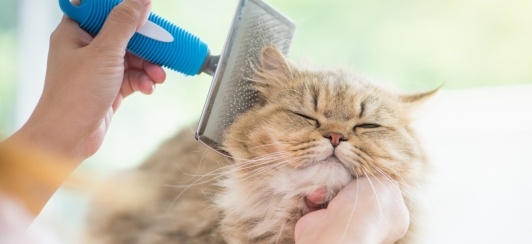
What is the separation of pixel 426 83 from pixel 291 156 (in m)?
0.73

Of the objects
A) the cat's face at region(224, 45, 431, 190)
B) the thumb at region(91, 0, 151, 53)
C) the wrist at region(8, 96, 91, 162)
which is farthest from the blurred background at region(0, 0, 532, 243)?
the thumb at region(91, 0, 151, 53)

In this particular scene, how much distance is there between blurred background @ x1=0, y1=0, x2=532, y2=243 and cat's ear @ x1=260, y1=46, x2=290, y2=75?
0.54 ft

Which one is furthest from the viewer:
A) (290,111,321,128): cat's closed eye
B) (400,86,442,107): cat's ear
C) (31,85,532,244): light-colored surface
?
(31,85,532,244): light-colored surface

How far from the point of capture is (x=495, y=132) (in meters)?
1.50

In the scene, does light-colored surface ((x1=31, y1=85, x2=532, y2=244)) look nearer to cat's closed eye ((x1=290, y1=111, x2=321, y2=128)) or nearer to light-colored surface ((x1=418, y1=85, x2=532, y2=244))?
light-colored surface ((x1=418, y1=85, x2=532, y2=244))

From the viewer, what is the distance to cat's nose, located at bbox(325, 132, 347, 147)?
3.42 feet

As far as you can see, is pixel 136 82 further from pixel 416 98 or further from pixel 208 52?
pixel 416 98

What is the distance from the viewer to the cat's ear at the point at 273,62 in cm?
119

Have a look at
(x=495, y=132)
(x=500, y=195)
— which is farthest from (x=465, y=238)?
(x=495, y=132)

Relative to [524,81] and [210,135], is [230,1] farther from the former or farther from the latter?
[524,81]

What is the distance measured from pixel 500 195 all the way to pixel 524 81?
1.24 feet

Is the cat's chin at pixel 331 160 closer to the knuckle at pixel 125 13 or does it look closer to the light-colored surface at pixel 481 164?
the light-colored surface at pixel 481 164

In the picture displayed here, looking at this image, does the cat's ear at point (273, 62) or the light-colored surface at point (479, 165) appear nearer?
the cat's ear at point (273, 62)

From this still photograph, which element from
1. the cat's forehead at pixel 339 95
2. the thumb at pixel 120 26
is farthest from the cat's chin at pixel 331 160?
the thumb at pixel 120 26
